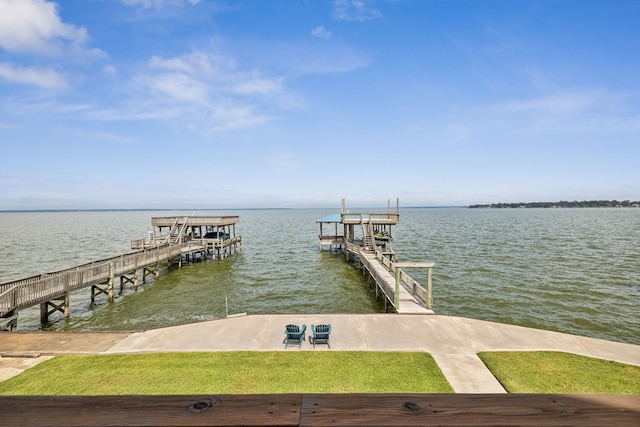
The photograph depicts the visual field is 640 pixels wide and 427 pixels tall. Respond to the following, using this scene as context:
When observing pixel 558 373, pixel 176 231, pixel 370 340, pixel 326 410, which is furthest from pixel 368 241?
pixel 326 410

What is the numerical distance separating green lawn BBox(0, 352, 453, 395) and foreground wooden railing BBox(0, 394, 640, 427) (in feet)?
26.9

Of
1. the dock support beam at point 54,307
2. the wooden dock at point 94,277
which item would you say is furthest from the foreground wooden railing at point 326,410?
the dock support beam at point 54,307

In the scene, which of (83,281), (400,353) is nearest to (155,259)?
(83,281)

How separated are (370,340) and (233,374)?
5010 mm

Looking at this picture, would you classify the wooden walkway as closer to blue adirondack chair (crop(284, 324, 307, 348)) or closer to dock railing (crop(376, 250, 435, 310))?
dock railing (crop(376, 250, 435, 310))

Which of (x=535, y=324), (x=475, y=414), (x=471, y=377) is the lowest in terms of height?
(x=535, y=324)

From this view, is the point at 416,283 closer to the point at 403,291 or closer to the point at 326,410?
the point at 403,291

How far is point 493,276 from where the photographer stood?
29.2m

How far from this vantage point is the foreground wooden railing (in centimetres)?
150

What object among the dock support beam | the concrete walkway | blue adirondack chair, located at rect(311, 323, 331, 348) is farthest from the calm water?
blue adirondack chair, located at rect(311, 323, 331, 348)

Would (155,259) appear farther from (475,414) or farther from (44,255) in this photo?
(475,414)

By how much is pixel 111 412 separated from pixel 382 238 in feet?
124

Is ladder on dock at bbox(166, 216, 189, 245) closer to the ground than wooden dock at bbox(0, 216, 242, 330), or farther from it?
farther from it

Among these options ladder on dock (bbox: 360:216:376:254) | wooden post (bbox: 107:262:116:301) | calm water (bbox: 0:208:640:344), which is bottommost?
calm water (bbox: 0:208:640:344)
